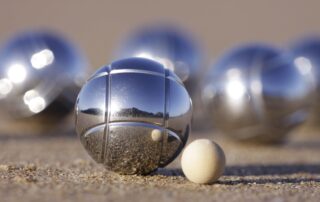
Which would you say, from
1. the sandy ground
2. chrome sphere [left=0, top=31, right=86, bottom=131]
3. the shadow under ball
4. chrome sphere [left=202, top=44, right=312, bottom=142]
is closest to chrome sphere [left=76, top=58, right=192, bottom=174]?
the sandy ground

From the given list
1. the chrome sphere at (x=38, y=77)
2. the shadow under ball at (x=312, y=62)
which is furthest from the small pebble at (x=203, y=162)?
the shadow under ball at (x=312, y=62)

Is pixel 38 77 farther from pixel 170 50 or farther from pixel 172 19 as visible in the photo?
pixel 172 19

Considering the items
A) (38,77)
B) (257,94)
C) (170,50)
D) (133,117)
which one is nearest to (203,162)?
(133,117)

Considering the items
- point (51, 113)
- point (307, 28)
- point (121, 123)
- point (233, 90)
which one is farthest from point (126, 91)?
point (307, 28)

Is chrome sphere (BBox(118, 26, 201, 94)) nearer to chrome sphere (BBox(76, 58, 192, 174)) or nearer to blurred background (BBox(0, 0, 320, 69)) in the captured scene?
chrome sphere (BBox(76, 58, 192, 174))

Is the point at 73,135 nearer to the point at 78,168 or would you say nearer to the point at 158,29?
the point at 158,29

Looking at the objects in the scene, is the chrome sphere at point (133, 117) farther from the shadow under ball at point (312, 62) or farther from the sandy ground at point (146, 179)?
the shadow under ball at point (312, 62)
